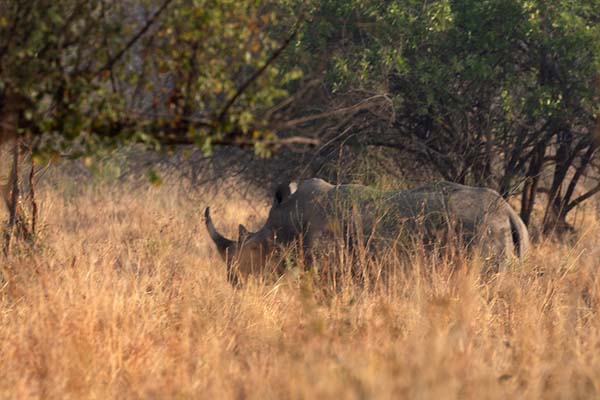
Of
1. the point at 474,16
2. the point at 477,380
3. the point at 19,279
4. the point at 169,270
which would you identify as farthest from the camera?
the point at 474,16

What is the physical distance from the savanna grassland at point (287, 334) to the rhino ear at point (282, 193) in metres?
1.12

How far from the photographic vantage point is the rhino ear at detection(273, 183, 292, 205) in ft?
29.3

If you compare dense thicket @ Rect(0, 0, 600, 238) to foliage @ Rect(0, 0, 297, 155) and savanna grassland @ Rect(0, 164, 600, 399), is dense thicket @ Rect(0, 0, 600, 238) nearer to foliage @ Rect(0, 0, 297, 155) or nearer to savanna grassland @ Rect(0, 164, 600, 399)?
foliage @ Rect(0, 0, 297, 155)

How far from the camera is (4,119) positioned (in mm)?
4258

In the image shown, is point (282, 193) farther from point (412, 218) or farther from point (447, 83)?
point (447, 83)

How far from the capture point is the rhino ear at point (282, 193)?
895cm

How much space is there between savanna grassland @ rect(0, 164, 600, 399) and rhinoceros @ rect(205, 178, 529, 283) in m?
0.33

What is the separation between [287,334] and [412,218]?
8.36 ft

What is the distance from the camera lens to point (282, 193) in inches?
354

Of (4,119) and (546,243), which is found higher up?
(4,119)

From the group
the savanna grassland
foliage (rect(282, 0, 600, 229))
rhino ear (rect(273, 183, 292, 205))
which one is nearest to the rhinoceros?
the savanna grassland

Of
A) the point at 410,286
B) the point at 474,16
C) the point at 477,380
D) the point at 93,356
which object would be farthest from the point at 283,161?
the point at 477,380

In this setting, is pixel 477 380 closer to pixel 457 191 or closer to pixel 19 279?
pixel 19 279

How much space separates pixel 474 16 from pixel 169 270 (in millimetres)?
3909
